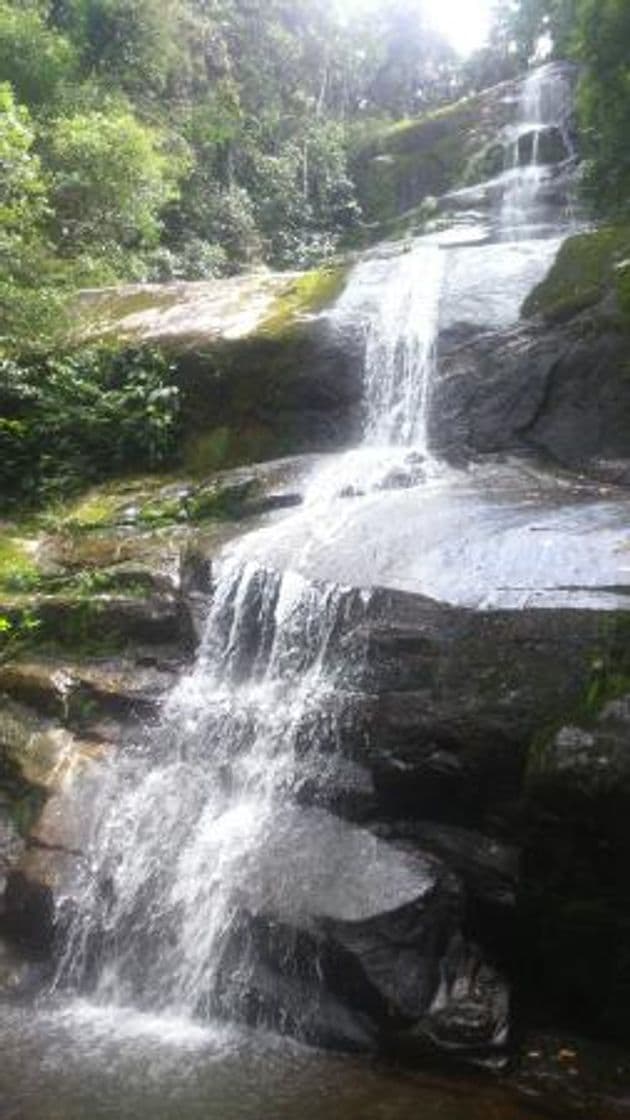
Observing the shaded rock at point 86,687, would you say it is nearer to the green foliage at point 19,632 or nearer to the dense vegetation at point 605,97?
the green foliage at point 19,632

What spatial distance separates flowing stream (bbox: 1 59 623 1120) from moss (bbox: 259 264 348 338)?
10.1 ft

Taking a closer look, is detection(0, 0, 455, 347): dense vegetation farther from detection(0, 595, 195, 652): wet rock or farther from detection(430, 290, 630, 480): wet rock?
detection(430, 290, 630, 480): wet rock

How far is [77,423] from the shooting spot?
12.8 meters

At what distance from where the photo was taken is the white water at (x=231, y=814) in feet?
21.8

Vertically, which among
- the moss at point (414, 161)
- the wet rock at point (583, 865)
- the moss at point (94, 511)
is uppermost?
the moss at point (414, 161)

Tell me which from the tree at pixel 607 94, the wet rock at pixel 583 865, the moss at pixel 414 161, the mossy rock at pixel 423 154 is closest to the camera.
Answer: the wet rock at pixel 583 865

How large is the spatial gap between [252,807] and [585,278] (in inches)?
309

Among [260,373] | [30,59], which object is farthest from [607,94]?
[30,59]

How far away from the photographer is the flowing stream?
5.98 m

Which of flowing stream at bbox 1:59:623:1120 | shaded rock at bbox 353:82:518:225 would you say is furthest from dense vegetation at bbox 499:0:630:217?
shaded rock at bbox 353:82:518:225

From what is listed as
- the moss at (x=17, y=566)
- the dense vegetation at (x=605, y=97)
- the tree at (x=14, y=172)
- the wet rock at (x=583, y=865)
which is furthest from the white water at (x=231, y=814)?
the dense vegetation at (x=605, y=97)

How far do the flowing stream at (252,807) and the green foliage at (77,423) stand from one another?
2.86 metres

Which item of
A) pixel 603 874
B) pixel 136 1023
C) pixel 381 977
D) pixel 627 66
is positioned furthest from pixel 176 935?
pixel 627 66

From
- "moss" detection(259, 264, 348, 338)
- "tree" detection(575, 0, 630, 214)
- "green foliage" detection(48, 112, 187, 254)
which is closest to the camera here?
"moss" detection(259, 264, 348, 338)
